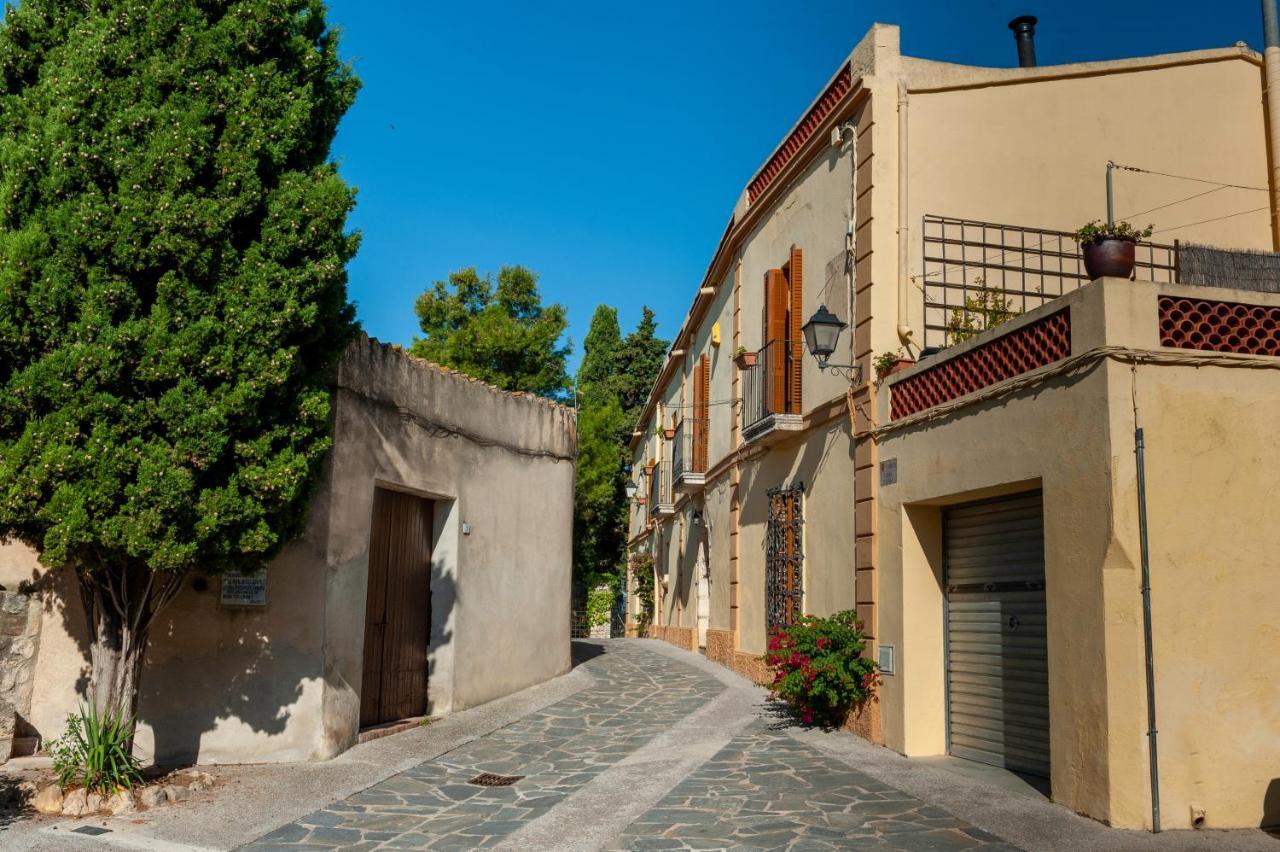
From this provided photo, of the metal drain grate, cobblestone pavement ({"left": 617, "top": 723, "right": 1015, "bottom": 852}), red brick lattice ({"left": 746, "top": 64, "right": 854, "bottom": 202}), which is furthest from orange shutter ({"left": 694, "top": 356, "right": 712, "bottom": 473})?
the metal drain grate

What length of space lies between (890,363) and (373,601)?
5599 mm

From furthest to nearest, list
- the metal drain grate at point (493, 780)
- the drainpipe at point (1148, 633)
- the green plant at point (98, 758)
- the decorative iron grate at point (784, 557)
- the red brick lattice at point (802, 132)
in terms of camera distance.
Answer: the decorative iron grate at point (784, 557)
the red brick lattice at point (802, 132)
the metal drain grate at point (493, 780)
the green plant at point (98, 758)
the drainpipe at point (1148, 633)

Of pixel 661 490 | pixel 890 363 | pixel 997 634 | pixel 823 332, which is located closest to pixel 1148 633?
pixel 997 634

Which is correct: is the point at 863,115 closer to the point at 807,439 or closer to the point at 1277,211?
the point at 807,439

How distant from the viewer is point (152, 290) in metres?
6.96

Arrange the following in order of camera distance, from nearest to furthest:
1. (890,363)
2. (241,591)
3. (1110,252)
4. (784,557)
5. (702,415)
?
(1110,252) → (241,591) → (890,363) → (784,557) → (702,415)

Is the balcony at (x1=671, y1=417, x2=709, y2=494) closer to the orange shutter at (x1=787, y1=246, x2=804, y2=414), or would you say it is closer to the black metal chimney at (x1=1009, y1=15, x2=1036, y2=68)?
the orange shutter at (x1=787, y1=246, x2=804, y2=414)

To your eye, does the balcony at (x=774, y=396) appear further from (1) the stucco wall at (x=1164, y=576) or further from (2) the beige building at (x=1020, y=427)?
(1) the stucco wall at (x=1164, y=576)

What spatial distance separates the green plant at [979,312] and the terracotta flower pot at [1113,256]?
2.56 metres

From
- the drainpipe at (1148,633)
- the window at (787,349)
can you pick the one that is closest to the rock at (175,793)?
the drainpipe at (1148,633)

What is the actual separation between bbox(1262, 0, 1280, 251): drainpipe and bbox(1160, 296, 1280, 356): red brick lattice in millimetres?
5198

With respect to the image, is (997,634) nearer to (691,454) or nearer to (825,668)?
(825,668)

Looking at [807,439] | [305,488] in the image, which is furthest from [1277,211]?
[305,488]

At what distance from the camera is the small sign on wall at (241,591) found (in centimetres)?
836
